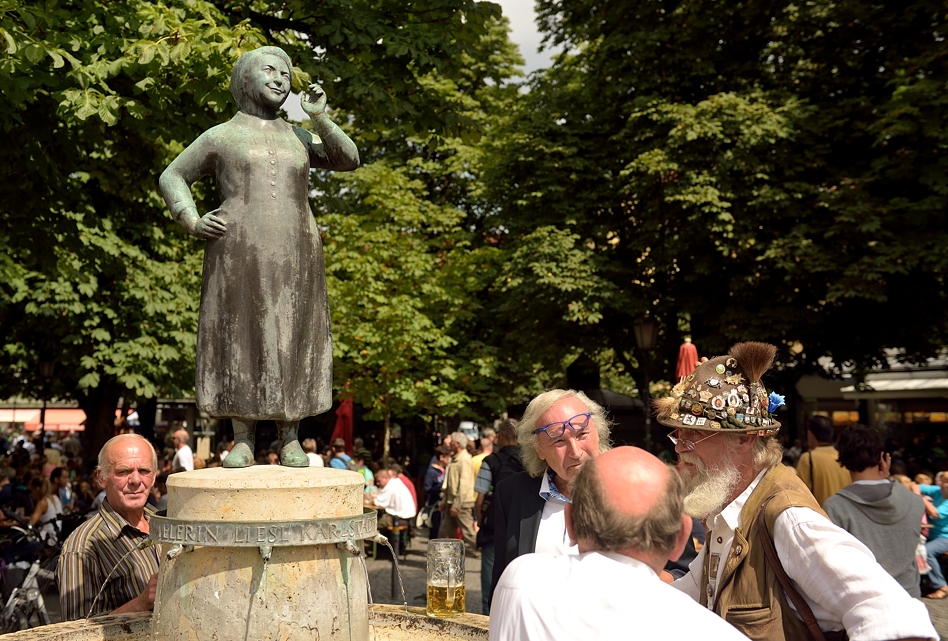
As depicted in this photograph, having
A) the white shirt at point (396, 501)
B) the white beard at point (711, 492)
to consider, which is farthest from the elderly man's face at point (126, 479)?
the white shirt at point (396, 501)

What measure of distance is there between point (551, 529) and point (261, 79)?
2290 mm

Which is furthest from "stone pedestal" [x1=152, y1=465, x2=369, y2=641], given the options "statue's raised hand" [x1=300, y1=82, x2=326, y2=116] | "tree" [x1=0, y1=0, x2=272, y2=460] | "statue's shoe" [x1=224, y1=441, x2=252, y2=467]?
"tree" [x1=0, y1=0, x2=272, y2=460]

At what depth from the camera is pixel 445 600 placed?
4.08 meters

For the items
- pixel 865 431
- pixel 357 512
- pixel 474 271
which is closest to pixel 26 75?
Result: pixel 357 512

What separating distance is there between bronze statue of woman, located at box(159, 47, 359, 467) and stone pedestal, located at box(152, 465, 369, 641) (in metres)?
0.37

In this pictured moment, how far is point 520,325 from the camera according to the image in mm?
22250

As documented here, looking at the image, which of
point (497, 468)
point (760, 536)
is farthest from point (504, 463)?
point (760, 536)

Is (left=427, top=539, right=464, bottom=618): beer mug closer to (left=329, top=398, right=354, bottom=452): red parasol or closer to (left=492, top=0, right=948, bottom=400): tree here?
(left=492, top=0, right=948, bottom=400): tree

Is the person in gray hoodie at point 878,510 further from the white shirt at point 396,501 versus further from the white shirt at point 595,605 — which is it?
the white shirt at point 396,501

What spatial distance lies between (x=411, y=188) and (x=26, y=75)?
1970 cm

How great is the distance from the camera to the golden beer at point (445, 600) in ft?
13.4

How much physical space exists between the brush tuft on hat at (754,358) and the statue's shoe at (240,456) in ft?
6.72

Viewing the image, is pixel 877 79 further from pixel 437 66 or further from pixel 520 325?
pixel 437 66

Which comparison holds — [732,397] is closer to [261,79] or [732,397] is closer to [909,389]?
[261,79]
